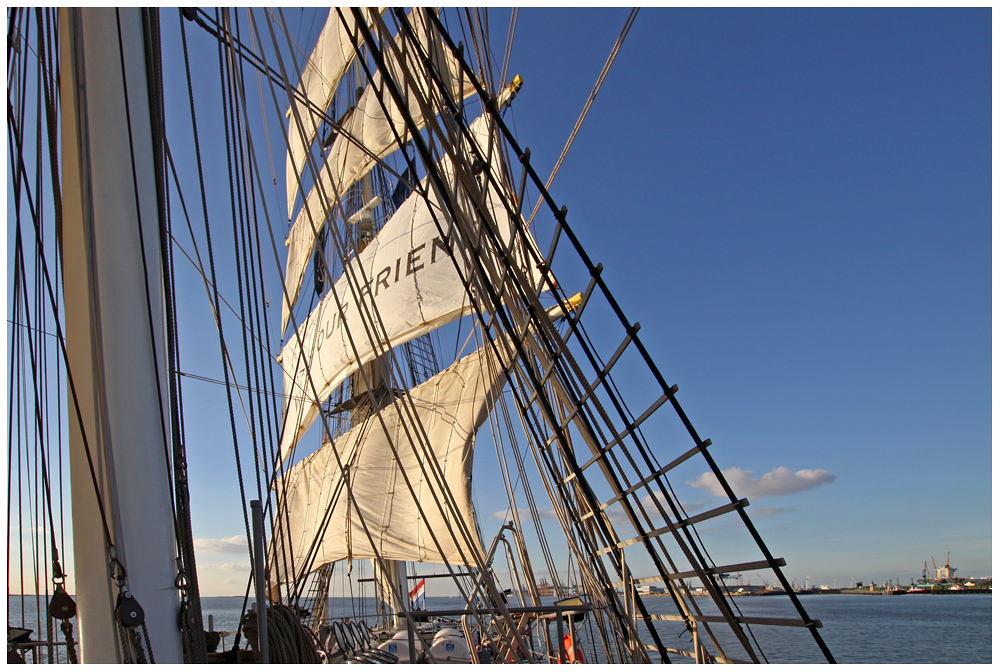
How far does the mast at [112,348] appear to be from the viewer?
212 centimetres

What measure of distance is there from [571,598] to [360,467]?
7.76m

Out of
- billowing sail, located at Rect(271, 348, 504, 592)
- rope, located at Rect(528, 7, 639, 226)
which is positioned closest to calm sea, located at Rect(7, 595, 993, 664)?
billowing sail, located at Rect(271, 348, 504, 592)

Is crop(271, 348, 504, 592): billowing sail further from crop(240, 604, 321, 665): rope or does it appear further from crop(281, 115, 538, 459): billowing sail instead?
crop(240, 604, 321, 665): rope

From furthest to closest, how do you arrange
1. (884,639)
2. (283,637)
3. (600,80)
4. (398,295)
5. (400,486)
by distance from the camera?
(884,639)
(398,295)
(400,486)
(600,80)
(283,637)

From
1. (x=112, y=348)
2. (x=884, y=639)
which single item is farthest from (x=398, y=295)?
(x=884, y=639)

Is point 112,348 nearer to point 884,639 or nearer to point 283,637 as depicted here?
point 283,637

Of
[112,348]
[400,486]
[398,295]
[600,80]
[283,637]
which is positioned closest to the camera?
[112,348]

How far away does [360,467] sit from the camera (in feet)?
49.3

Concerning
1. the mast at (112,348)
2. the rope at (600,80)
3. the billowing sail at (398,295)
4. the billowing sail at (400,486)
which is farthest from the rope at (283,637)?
the billowing sail at (400,486)

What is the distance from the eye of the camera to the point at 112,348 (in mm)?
2238

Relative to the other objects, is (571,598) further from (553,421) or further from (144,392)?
(144,392)

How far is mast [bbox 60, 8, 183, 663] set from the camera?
2121 millimetres

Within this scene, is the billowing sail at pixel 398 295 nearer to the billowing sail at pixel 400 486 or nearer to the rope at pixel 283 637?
the billowing sail at pixel 400 486

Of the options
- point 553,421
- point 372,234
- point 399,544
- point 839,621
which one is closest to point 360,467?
point 399,544
